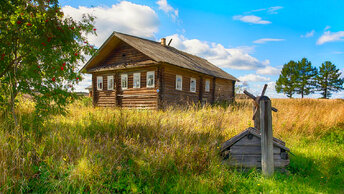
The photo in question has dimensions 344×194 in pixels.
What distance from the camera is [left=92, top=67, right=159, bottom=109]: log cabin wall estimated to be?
1476 cm

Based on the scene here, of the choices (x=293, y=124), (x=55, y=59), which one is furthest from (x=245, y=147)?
(x=55, y=59)

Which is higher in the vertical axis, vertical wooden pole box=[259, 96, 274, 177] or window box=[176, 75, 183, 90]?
window box=[176, 75, 183, 90]

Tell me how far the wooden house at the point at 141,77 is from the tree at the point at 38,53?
25.1 feet

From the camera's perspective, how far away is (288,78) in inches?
1695

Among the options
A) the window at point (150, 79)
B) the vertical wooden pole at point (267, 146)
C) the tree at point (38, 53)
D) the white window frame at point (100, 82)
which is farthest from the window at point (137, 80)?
the vertical wooden pole at point (267, 146)

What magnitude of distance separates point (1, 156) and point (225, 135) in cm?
495

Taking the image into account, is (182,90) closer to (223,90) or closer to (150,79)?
(150,79)

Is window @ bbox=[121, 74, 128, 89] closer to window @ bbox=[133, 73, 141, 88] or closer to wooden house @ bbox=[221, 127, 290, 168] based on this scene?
window @ bbox=[133, 73, 141, 88]

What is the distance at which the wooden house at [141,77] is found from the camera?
14432mm

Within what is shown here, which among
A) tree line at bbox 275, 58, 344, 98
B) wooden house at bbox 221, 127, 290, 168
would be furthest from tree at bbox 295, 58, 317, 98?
wooden house at bbox 221, 127, 290, 168

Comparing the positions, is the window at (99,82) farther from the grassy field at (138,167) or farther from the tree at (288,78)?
the tree at (288,78)

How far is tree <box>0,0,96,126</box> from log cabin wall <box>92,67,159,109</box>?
892 centimetres

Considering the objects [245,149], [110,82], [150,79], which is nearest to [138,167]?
[245,149]

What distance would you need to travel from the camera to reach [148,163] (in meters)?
3.80
